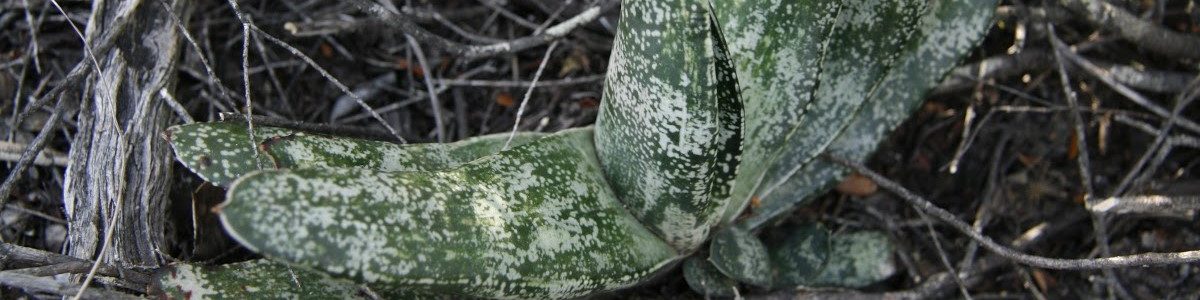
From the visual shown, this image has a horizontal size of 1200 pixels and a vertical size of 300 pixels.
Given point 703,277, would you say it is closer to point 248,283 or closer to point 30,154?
point 248,283

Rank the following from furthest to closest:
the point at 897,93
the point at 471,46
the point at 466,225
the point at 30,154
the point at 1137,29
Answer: the point at 1137,29 → the point at 471,46 → the point at 897,93 → the point at 30,154 → the point at 466,225

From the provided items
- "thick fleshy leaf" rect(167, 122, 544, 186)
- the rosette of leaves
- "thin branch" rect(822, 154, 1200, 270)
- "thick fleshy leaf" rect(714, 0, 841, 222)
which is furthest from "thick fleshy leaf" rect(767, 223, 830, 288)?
"thick fleshy leaf" rect(167, 122, 544, 186)

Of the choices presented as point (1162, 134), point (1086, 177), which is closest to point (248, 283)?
point (1086, 177)

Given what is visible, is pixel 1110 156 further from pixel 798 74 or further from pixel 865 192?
pixel 798 74

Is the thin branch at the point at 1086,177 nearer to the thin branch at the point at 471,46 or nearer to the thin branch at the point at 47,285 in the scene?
the thin branch at the point at 471,46

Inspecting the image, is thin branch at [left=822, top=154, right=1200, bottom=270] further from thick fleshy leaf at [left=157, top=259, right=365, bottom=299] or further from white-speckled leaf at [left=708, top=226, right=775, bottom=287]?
thick fleshy leaf at [left=157, top=259, right=365, bottom=299]

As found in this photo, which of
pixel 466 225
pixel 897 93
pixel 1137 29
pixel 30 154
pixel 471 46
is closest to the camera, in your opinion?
pixel 466 225

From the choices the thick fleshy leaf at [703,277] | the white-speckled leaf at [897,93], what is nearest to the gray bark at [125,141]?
the thick fleshy leaf at [703,277]
